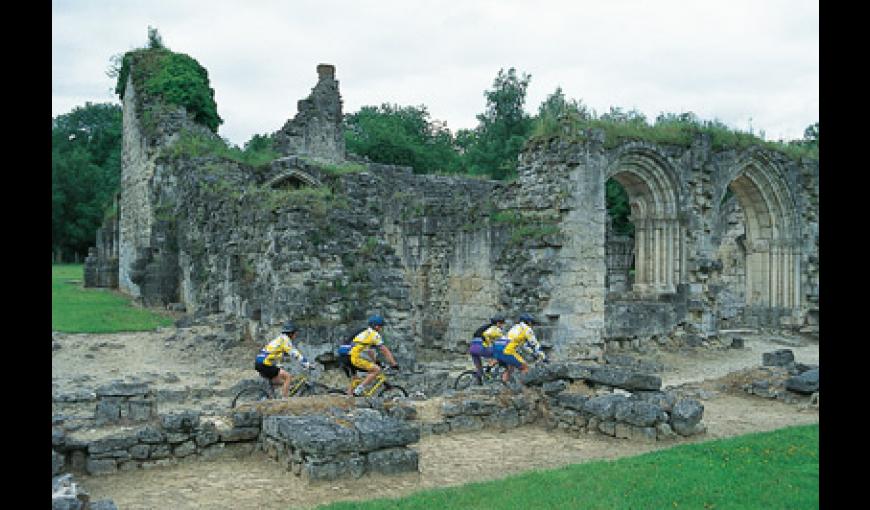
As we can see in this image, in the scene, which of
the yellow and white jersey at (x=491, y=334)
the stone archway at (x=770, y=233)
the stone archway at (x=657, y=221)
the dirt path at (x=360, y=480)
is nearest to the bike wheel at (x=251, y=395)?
the dirt path at (x=360, y=480)

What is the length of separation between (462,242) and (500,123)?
25.4 metres

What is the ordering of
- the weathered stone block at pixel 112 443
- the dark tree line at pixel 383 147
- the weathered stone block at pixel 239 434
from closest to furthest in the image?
the weathered stone block at pixel 112 443 → the weathered stone block at pixel 239 434 → the dark tree line at pixel 383 147

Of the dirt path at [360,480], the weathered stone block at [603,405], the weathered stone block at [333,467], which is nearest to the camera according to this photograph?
the dirt path at [360,480]

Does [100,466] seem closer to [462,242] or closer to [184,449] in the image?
[184,449]

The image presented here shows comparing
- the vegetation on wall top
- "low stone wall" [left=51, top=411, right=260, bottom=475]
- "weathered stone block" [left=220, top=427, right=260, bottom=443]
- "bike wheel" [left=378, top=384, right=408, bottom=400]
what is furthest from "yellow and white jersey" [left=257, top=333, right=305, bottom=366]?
the vegetation on wall top

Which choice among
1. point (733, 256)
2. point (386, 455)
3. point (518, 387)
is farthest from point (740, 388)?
point (733, 256)

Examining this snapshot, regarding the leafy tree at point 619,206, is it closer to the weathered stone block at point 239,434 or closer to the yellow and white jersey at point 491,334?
the yellow and white jersey at point 491,334

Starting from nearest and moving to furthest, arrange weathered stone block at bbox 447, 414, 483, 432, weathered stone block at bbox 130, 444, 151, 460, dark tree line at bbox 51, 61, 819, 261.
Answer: weathered stone block at bbox 130, 444, 151, 460, weathered stone block at bbox 447, 414, 483, 432, dark tree line at bbox 51, 61, 819, 261

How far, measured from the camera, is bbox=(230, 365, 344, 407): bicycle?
9.67 metres

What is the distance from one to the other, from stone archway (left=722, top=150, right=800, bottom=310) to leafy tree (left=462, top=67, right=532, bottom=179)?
65.2 feet

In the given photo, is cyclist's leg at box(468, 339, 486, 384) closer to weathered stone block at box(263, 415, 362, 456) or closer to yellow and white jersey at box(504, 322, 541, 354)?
yellow and white jersey at box(504, 322, 541, 354)

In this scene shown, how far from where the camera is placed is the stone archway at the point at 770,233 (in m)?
19.8

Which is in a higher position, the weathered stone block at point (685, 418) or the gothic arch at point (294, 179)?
the gothic arch at point (294, 179)

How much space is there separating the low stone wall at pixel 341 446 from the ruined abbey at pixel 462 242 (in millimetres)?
4653
